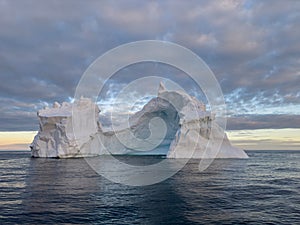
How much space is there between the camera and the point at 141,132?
55.8 metres

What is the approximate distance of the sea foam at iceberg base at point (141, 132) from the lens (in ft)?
139

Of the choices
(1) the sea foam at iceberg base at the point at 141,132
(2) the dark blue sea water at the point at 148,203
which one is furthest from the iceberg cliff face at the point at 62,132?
(2) the dark blue sea water at the point at 148,203

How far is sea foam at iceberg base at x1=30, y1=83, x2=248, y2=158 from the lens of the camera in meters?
42.4

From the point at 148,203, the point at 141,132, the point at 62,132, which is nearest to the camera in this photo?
the point at 148,203

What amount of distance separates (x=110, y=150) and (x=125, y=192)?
3860cm

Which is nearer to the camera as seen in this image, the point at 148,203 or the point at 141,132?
the point at 148,203

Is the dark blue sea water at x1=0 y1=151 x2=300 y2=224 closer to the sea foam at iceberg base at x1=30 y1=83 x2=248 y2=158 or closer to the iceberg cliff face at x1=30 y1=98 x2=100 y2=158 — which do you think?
the sea foam at iceberg base at x1=30 y1=83 x2=248 y2=158

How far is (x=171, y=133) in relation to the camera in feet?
184

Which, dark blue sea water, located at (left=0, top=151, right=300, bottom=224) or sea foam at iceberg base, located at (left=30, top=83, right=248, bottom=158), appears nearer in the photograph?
dark blue sea water, located at (left=0, top=151, right=300, bottom=224)

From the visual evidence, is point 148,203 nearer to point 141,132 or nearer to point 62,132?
point 62,132

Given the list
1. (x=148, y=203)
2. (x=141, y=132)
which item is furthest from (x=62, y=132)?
(x=148, y=203)

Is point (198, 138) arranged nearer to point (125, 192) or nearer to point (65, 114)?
point (65, 114)

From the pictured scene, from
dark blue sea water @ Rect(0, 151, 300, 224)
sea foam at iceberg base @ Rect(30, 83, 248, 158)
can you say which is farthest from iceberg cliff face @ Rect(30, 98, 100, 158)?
dark blue sea water @ Rect(0, 151, 300, 224)

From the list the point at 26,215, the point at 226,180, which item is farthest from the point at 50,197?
the point at 226,180
